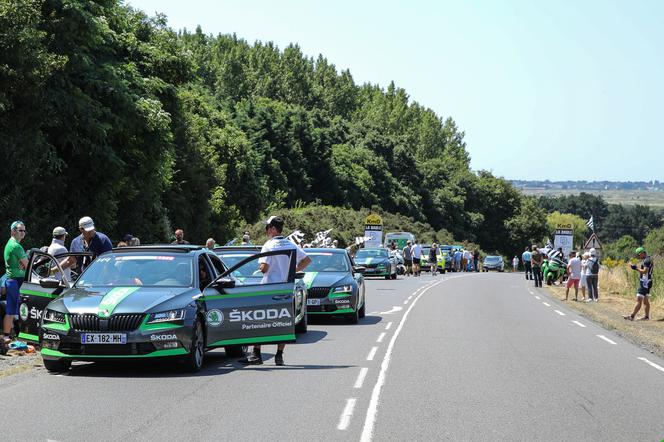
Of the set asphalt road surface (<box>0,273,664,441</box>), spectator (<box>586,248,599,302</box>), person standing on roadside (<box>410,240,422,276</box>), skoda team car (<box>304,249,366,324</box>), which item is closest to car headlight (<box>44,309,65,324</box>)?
asphalt road surface (<box>0,273,664,441</box>)

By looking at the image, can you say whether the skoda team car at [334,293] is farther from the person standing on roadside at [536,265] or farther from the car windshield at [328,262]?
the person standing on roadside at [536,265]

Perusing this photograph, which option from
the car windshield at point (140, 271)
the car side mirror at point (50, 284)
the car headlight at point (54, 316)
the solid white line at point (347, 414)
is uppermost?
the car windshield at point (140, 271)

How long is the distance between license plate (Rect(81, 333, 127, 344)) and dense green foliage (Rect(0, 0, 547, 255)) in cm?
1418

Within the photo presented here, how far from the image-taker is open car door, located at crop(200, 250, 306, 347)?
40.9ft

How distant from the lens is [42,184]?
29.9m

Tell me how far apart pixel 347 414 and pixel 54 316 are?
4291 millimetres

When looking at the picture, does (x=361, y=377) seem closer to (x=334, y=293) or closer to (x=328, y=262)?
(x=334, y=293)

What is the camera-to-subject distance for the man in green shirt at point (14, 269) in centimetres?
1445

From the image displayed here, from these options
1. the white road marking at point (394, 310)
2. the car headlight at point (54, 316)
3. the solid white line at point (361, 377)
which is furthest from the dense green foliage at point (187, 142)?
the solid white line at point (361, 377)

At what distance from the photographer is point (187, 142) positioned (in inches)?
2071

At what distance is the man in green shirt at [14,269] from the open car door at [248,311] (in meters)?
3.54

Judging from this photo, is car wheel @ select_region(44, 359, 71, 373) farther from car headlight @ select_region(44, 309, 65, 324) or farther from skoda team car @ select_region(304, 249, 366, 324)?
skoda team car @ select_region(304, 249, 366, 324)

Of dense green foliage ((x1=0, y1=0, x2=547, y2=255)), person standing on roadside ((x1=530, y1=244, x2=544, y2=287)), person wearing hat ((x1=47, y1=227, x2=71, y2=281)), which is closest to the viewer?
person wearing hat ((x1=47, y1=227, x2=71, y2=281))

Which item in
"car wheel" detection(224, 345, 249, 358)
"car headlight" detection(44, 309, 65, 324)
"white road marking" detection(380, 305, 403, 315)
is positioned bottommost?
"white road marking" detection(380, 305, 403, 315)
